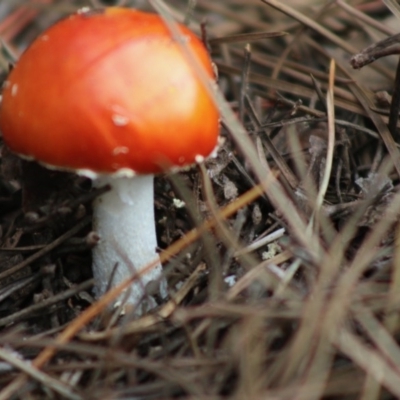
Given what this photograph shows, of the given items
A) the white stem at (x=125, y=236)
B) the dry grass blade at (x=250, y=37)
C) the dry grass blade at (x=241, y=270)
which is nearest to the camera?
the dry grass blade at (x=241, y=270)

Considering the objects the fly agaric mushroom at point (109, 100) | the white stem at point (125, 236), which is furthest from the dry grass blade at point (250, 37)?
the white stem at point (125, 236)

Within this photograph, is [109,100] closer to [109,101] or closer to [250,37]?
[109,101]

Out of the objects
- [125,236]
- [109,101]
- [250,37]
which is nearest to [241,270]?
[125,236]

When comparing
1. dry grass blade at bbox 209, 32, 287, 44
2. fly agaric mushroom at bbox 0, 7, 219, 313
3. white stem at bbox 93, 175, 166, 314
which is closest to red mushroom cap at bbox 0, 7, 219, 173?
fly agaric mushroom at bbox 0, 7, 219, 313

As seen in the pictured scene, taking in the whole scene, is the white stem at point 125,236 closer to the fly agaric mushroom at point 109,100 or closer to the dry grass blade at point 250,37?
the fly agaric mushroom at point 109,100

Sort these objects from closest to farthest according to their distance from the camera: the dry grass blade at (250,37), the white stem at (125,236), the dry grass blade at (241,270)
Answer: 1. the dry grass blade at (241,270)
2. the white stem at (125,236)
3. the dry grass blade at (250,37)

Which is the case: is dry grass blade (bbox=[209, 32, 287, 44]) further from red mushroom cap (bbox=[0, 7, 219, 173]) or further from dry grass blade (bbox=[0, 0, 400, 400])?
red mushroom cap (bbox=[0, 7, 219, 173])
